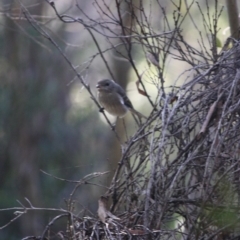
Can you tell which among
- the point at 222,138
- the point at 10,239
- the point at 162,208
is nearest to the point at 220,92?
the point at 222,138

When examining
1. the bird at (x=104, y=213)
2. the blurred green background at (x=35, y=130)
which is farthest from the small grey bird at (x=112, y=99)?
the bird at (x=104, y=213)

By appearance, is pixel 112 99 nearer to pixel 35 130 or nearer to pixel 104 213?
pixel 35 130

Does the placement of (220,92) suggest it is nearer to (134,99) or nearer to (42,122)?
(42,122)

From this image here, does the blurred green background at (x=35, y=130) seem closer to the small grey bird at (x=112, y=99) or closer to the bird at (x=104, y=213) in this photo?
the small grey bird at (x=112, y=99)

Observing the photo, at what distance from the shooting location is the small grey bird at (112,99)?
281 inches

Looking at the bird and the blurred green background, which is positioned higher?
the blurred green background

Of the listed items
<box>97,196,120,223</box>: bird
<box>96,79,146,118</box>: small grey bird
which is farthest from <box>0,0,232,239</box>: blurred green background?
<box>97,196,120,223</box>: bird

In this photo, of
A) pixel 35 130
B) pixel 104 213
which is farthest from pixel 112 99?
pixel 104 213

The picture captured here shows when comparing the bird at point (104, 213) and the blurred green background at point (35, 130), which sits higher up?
the blurred green background at point (35, 130)

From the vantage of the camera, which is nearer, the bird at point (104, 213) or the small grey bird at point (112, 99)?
the bird at point (104, 213)

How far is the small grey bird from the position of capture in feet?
23.4

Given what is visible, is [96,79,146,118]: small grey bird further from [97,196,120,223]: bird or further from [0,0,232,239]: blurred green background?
[97,196,120,223]: bird

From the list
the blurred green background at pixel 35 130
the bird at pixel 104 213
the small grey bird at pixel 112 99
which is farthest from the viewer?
the blurred green background at pixel 35 130

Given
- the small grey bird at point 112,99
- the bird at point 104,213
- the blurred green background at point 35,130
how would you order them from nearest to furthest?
the bird at point 104,213 < the small grey bird at point 112,99 < the blurred green background at point 35,130
